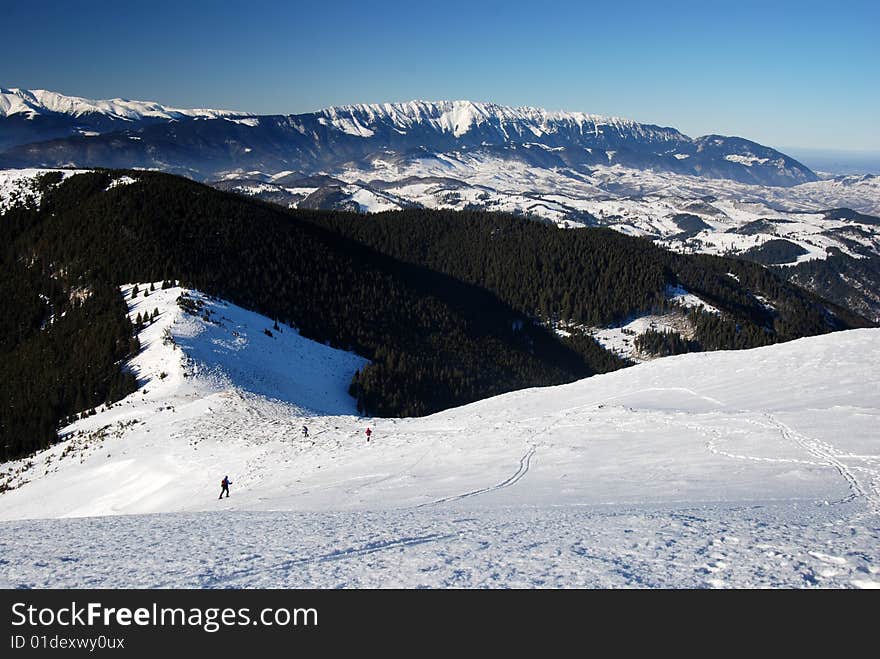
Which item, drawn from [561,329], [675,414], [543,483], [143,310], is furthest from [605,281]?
[543,483]

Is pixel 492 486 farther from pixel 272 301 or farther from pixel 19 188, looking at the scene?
pixel 19 188

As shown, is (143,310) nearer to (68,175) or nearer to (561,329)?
(68,175)

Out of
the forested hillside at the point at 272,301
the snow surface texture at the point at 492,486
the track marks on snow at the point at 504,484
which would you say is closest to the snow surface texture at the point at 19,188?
the forested hillside at the point at 272,301

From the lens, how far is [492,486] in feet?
81.7

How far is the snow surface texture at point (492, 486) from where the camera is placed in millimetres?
12914

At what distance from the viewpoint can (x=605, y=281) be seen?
195 metres

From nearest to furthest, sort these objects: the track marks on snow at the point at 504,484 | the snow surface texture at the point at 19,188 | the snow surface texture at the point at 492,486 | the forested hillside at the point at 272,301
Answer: the snow surface texture at the point at 492,486 → the track marks on snow at the point at 504,484 → the forested hillside at the point at 272,301 → the snow surface texture at the point at 19,188

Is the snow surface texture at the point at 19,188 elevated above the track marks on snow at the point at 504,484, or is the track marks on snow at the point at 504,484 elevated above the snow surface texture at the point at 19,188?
the snow surface texture at the point at 19,188

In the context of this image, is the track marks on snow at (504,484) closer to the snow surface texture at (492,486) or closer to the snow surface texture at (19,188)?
the snow surface texture at (492,486)

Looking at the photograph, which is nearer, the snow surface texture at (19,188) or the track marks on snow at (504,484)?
the track marks on snow at (504,484)

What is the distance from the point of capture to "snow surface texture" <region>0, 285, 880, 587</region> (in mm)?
12914
